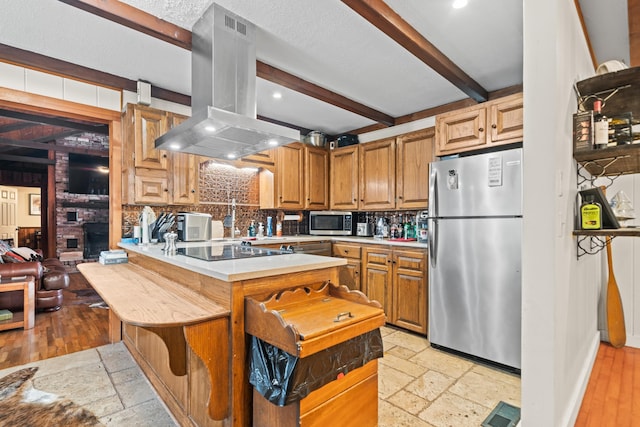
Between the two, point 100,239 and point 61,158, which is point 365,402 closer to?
point 100,239

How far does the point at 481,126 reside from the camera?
2.70 m

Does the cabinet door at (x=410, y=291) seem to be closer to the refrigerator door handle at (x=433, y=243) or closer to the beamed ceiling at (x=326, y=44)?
the refrigerator door handle at (x=433, y=243)

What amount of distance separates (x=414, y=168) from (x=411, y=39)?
5.32 ft

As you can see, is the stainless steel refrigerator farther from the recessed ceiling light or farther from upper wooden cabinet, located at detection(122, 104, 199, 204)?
upper wooden cabinet, located at detection(122, 104, 199, 204)

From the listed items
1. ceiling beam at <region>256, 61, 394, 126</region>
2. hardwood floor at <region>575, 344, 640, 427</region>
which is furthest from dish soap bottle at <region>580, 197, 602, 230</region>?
ceiling beam at <region>256, 61, 394, 126</region>

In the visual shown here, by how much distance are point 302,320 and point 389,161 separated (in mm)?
2896

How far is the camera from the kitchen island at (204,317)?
135 centimetres

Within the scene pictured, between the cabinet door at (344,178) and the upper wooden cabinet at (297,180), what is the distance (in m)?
0.13

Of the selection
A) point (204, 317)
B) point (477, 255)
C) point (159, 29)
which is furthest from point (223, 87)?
point (477, 255)

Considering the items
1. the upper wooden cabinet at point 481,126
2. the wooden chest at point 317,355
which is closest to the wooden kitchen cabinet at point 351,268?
the upper wooden cabinet at point 481,126

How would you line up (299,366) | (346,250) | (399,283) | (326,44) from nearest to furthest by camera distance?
(299,366) < (326,44) < (399,283) < (346,250)

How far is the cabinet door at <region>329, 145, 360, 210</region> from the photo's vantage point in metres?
4.21

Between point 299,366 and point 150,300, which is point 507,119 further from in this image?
point 150,300

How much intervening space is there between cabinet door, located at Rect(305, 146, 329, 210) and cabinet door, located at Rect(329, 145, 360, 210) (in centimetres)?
9
